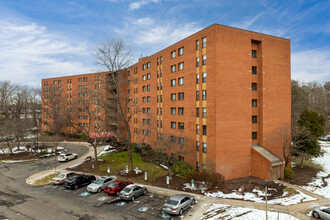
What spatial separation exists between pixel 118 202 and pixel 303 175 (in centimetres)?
2753

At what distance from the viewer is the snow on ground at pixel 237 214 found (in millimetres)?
15625

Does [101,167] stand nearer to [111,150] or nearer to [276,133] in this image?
[111,150]

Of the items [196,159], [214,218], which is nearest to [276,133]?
[196,159]

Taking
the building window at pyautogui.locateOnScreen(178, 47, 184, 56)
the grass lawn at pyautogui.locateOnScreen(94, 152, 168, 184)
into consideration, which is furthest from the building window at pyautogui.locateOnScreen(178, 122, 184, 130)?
the building window at pyautogui.locateOnScreen(178, 47, 184, 56)

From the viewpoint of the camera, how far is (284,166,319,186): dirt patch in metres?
25.9

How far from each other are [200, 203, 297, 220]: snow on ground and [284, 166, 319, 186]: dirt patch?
40.9ft

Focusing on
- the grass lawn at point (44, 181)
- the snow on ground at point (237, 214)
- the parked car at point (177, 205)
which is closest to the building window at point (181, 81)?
the parked car at point (177, 205)

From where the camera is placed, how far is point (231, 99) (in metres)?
26.1

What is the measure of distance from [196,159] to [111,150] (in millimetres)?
23688

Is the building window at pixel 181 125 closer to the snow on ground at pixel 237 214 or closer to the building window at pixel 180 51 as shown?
the building window at pixel 180 51

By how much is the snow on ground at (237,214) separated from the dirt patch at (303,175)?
12459 millimetres

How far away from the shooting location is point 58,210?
55.7 feet

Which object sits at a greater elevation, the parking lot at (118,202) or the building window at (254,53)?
the building window at (254,53)

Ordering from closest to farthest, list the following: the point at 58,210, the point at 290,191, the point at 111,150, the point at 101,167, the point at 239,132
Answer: the point at 58,210 → the point at 290,191 → the point at 239,132 → the point at 101,167 → the point at 111,150
